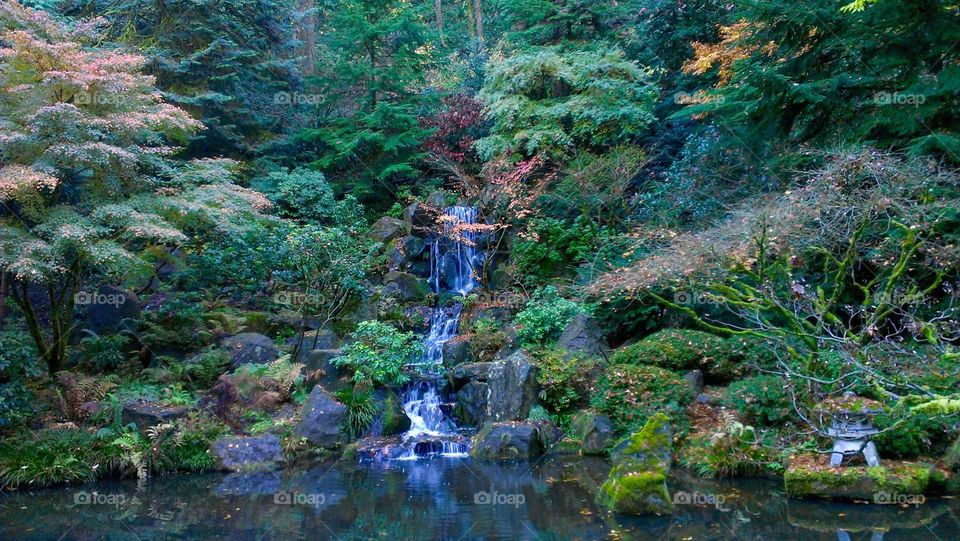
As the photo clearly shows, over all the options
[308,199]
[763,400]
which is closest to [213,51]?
[308,199]

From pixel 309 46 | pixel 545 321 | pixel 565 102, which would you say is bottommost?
pixel 545 321

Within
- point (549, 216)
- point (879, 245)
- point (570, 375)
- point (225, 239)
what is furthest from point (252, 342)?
point (879, 245)

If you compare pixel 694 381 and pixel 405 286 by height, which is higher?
pixel 405 286

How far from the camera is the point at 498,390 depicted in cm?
1124

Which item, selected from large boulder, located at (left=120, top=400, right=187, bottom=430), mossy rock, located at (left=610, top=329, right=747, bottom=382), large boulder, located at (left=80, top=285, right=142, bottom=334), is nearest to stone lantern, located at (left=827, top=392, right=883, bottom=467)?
mossy rock, located at (left=610, top=329, right=747, bottom=382)

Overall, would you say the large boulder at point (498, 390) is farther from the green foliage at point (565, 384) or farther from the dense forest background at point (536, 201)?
the dense forest background at point (536, 201)

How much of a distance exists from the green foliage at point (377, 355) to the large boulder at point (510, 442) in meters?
2.24

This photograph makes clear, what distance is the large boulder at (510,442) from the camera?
10.1m

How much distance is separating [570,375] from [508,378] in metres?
1.05

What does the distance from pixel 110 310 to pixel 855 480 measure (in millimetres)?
12874

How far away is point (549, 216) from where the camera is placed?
53.8ft

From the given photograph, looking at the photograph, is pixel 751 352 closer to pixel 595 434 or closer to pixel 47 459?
pixel 595 434

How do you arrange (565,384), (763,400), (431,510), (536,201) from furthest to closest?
(536,201), (565,384), (763,400), (431,510)

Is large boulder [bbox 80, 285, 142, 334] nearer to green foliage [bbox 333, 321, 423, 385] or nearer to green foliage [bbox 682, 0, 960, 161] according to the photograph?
green foliage [bbox 333, 321, 423, 385]
